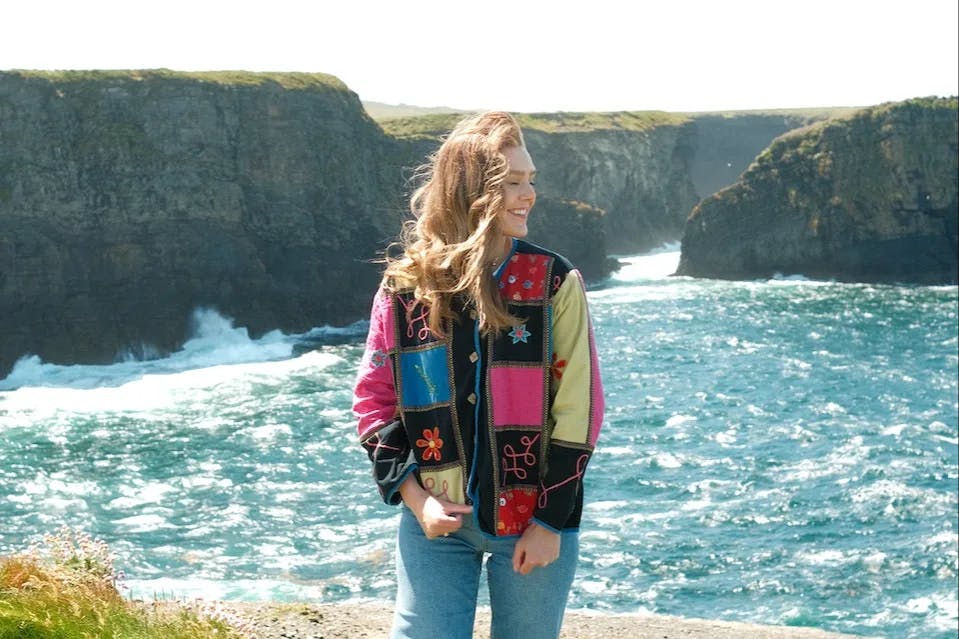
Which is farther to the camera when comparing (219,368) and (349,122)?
(349,122)

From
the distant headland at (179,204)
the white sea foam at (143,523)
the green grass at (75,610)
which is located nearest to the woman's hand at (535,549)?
the green grass at (75,610)

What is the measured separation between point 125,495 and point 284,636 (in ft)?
53.7

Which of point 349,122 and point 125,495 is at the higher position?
point 349,122

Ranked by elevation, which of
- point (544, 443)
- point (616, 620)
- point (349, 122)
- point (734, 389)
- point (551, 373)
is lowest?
point (734, 389)

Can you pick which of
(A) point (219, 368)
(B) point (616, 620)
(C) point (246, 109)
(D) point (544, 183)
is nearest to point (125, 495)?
(B) point (616, 620)

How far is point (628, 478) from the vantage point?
25.9 meters

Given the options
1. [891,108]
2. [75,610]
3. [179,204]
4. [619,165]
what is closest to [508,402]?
[75,610]

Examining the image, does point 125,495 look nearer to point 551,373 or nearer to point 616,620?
point 616,620

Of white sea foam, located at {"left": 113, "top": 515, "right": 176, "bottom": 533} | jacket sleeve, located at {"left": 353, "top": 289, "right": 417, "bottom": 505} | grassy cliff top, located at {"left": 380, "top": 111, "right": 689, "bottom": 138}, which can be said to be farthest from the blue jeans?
grassy cliff top, located at {"left": 380, "top": 111, "right": 689, "bottom": 138}

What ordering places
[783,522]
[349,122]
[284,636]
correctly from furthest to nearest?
[349,122] < [783,522] < [284,636]

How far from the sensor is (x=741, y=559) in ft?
66.2

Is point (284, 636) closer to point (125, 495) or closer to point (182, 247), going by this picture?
point (125, 495)

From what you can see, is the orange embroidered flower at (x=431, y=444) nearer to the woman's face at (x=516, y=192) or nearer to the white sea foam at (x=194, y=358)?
the woman's face at (x=516, y=192)

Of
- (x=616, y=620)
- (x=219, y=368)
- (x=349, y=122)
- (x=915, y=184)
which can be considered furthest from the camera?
(x=915, y=184)
